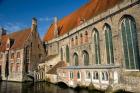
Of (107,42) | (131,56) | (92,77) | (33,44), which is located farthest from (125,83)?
(33,44)

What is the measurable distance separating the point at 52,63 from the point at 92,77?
14055 millimetres

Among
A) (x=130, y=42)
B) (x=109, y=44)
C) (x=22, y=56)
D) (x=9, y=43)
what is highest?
(x=9, y=43)

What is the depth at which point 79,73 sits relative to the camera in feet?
71.1

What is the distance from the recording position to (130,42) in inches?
667

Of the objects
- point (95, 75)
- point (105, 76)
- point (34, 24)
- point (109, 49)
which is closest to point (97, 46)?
point (109, 49)

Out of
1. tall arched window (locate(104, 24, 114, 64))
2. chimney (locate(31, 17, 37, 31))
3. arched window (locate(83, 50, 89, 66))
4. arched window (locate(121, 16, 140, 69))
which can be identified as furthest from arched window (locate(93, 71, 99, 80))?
chimney (locate(31, 17, 37, 31))

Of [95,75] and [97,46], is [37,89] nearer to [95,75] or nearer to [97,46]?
[95,75]

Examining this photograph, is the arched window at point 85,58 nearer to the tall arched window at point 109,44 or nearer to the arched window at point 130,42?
the tall arched window at point 109,44

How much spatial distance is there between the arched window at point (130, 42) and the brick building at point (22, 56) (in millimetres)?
20534

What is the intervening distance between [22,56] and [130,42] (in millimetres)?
22123

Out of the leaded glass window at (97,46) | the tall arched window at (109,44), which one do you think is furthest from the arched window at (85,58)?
the tall arched window at (109,44)

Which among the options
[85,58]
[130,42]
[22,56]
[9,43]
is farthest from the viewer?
[9,43]

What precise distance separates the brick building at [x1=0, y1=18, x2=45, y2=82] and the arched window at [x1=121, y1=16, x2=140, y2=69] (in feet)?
67.4

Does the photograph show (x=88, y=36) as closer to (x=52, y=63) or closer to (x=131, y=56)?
(x=131, y=56)
